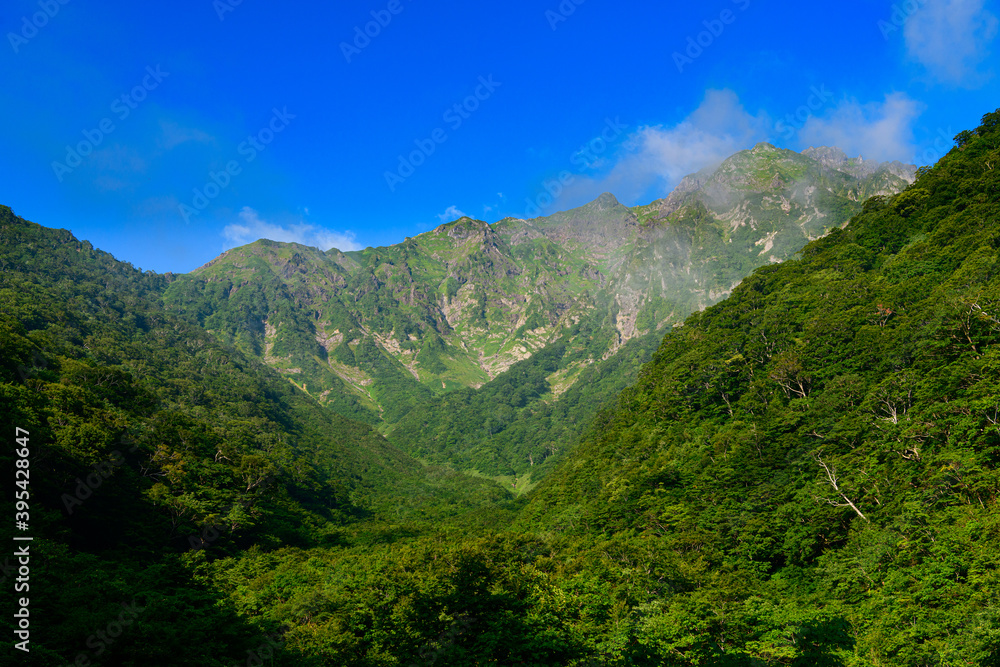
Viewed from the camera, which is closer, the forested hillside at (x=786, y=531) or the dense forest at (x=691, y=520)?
the dense forest at (x=691, y=520)

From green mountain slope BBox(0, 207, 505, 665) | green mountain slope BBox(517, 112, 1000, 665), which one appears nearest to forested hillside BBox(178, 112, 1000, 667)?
green mountain slope BBox(517, 112, 1000, 665)

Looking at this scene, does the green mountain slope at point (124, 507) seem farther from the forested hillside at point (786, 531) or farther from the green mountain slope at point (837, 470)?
the green mountain slope at point (837, 470)

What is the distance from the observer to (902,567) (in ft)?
116

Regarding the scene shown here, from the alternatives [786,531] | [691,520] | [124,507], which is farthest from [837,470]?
[124,507]

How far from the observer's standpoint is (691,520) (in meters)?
58.4

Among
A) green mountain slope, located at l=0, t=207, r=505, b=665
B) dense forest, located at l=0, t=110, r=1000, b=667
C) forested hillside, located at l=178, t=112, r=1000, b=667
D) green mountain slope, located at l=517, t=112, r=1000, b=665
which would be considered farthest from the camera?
forested hillside, located at l=178, t=112, r=1000, b=667

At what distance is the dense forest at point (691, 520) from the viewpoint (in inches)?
1230

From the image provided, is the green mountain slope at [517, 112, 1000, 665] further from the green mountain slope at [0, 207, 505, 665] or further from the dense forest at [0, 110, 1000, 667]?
the green mountain slope at [0, 207, 505, 665]

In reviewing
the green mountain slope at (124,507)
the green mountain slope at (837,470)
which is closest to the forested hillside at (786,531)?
the green mountain slope at (837,470)

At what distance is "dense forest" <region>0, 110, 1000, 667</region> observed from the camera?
31250 mm

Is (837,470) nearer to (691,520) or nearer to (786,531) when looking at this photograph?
(786,531)

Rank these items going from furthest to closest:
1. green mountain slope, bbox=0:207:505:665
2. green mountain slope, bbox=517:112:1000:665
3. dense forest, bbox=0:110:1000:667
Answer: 1. green mountain slope, bbox=517:112:1000:665
2. dense forest, bbox=0:110:1000:667
3. green mountain slope, bbox=0:207:505:665

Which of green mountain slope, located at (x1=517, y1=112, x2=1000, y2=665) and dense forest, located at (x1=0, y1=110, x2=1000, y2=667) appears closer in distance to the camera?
dense forest, located at (x1=0, y1=110, x2=1000, y2=667)

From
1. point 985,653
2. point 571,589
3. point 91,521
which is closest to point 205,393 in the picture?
point 91,521
